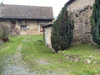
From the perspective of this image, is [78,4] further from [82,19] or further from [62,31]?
[62,31]

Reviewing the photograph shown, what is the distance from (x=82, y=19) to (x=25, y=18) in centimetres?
1700

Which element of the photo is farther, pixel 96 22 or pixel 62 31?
pixel 62 31

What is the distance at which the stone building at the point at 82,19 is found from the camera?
8.59 metres

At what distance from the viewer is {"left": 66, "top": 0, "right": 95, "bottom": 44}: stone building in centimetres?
859

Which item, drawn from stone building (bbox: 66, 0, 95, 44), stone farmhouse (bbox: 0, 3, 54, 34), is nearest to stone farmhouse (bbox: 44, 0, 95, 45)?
stone building (bbox: 66, 0, 95, 44)

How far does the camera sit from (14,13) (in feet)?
82.8

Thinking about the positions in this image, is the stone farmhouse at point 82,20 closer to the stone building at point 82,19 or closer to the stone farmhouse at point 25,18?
the stone building at point 82,19

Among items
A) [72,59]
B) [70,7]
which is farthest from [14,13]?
[72,59]

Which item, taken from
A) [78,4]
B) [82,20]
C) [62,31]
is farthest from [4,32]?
[82,20]

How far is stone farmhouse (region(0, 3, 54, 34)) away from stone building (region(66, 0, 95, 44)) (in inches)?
601

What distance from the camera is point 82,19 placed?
920cm

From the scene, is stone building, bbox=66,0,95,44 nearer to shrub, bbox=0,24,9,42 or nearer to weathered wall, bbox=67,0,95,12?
weathered wall, bbox=67,0,95,12

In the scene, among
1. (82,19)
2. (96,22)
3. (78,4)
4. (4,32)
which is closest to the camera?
(96,22)

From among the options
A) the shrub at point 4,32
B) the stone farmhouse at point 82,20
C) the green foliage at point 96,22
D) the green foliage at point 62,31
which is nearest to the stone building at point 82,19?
the stone farmhouse at point 82,20
